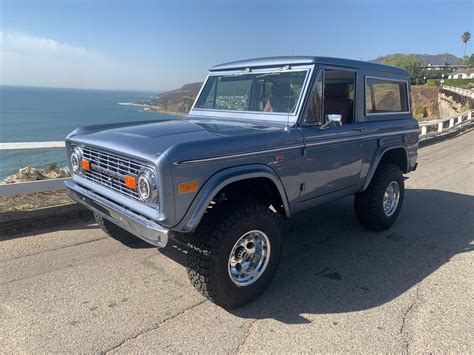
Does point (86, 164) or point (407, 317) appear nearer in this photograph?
point (407, 317)

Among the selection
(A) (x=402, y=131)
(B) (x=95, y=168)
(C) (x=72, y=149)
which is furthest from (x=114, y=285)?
(A) (x=402, y=131)

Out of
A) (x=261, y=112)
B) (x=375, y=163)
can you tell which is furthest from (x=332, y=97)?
(x=375, y=163)

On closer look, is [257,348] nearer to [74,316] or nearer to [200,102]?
[74,316]

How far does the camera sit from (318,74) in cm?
361

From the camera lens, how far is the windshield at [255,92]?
366cm

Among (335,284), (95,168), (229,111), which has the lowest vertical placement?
(335,284)

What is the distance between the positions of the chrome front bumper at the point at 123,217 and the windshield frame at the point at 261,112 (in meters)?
1.66

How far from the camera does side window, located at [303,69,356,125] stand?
361 centimetres

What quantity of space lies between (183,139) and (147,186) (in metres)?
0.49

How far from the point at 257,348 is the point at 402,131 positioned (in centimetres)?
357

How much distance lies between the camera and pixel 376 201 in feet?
15.0

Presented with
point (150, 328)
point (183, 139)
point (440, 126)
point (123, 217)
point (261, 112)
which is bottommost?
point (150, 328)

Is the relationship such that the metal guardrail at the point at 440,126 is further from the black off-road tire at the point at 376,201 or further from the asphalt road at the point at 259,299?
the asphalt road at the point at 259,299

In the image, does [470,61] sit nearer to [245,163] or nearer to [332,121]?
[332,121]
